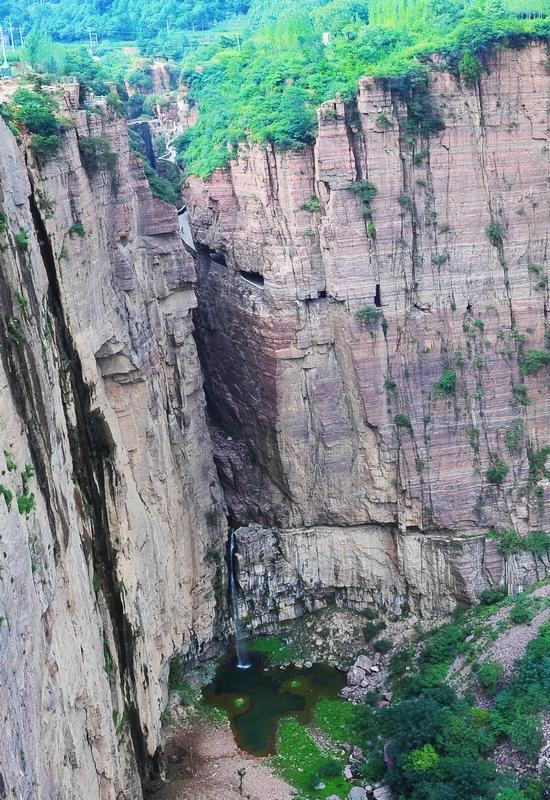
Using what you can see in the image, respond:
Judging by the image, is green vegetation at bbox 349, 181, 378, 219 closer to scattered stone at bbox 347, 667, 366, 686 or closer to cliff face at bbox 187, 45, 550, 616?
cliff face at bbox 187, 45, 550, 616

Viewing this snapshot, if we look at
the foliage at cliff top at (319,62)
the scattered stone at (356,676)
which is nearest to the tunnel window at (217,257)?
the foliage at cliff top at (319,62)

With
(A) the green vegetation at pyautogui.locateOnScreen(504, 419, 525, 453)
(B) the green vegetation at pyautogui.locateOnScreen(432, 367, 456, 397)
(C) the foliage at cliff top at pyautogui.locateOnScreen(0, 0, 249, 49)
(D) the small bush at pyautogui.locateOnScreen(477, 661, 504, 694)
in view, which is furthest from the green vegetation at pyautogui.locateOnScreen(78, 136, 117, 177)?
(C) the foliage at cliff top at pyautogui.locateOnScreen(0, 0, 249, 49)

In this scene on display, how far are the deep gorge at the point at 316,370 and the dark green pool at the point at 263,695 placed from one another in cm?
121

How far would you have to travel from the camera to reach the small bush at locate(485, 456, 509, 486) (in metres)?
27.8

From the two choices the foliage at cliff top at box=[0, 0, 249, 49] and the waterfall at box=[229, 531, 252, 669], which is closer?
the waterfall at box=[229, 531, 252, 669]

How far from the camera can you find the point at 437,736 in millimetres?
22875

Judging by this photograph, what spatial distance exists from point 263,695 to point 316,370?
8.46 m

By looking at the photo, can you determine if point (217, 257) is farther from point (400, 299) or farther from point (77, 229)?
point (77, 229)

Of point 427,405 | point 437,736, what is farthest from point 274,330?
point 437,736

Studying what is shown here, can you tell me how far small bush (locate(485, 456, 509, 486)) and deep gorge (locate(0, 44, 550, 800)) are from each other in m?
0.11

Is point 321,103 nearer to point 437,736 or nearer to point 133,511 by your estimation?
point 133,511

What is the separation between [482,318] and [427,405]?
2.65 metres

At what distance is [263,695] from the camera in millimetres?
27125

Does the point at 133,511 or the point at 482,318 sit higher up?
the point at 482,318
